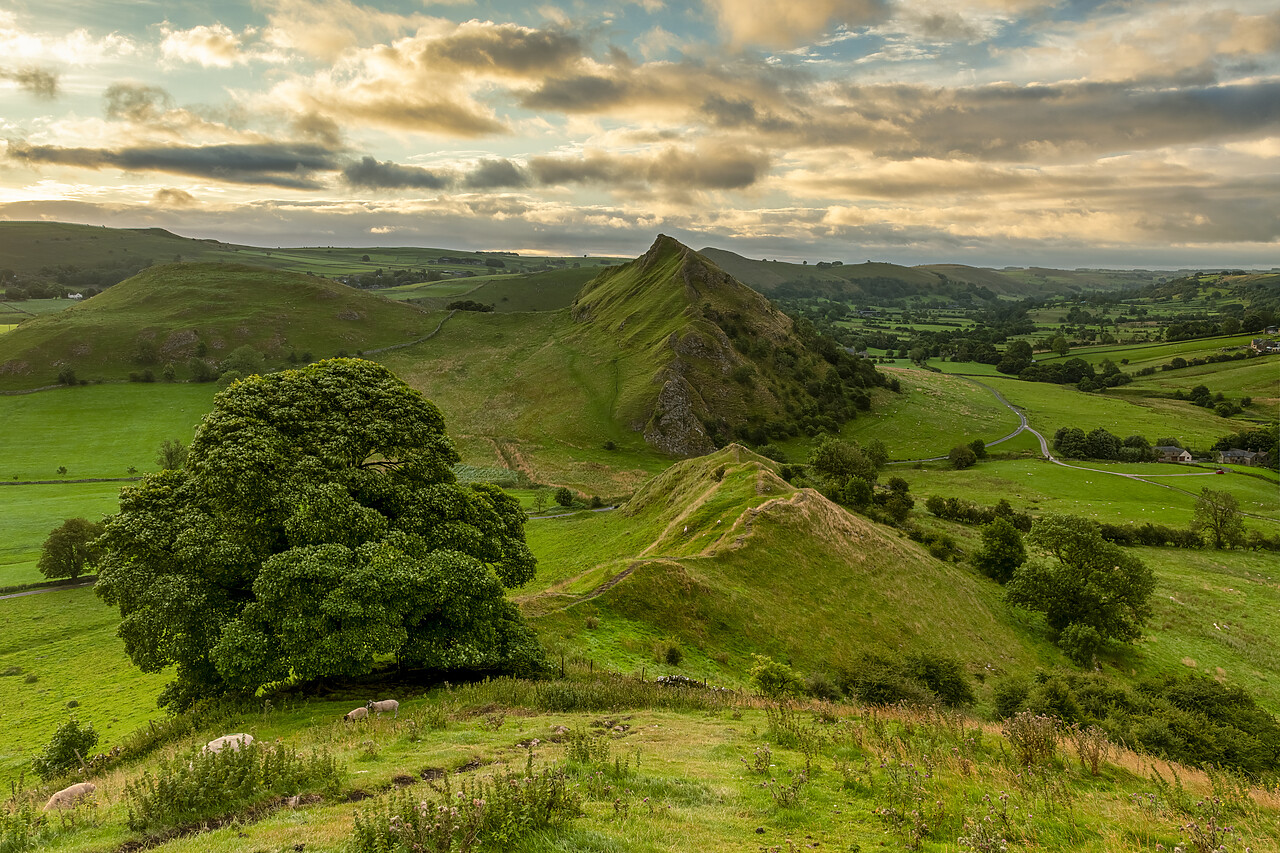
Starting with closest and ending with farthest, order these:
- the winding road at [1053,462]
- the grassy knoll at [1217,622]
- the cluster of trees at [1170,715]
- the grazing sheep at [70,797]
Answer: the grazing sheep at [70,797], the cluster of trees at [1170,715], the grassy knoll at [1217,622], the winding road at [1053,462]

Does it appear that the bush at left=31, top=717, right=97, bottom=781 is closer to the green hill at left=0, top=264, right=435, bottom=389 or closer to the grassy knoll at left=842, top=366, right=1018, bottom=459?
the grassy knoll at left=842, top=366, right=1018, bottom=459

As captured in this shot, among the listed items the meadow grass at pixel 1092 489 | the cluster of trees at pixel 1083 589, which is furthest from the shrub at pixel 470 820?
the meadow grass at pixel 1092 489

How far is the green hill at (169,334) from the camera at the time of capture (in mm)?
147138

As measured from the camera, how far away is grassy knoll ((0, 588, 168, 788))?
1366 inches

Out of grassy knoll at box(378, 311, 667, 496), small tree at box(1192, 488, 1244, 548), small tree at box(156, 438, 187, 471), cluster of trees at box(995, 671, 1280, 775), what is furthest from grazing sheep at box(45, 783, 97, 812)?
small tree at box(1192, 488, 1244, 548)

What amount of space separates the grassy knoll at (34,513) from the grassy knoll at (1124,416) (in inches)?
8262

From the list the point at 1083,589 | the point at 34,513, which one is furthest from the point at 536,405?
the point at 1083,589

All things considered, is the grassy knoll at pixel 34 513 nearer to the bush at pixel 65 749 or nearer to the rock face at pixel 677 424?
the bush at pixel 65 749

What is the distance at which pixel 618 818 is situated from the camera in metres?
11.8

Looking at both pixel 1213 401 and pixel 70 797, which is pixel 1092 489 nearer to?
pixel 1213 401

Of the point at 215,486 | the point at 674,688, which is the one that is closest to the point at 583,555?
the point at 674,688

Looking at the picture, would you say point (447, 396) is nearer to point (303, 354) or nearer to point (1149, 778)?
point (303, 354)

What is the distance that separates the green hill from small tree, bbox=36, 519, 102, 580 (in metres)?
112

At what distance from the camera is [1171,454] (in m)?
134
